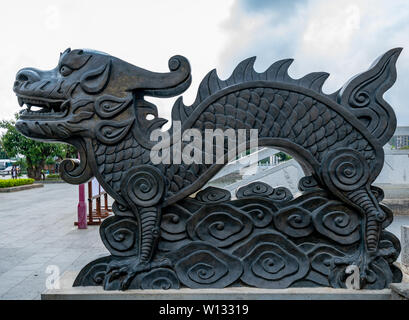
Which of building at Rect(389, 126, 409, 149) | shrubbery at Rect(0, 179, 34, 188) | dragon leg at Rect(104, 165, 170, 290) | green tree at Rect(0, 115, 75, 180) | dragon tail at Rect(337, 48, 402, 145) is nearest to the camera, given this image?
dragon leg at Rect(104, 165, 170, 290)

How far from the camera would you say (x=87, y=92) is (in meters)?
2.99

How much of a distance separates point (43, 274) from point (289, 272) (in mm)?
2901

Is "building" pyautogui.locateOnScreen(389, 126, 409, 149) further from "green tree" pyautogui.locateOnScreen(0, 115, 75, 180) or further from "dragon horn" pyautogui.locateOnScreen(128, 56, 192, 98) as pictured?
"green tree" pyautogui.locateOnScreen(0, 115, 75, 180)

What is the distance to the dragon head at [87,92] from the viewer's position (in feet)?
9.76

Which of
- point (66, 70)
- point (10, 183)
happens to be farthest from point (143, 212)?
point (10, 183)

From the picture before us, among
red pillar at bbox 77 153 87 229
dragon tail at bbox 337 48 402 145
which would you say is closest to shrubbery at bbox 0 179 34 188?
red pillar at bbox 77 153 87 229

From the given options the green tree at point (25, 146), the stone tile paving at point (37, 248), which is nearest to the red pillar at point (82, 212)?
the stone tile paving at point (37, 248)

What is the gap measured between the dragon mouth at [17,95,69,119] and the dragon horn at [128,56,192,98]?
2.02 feet

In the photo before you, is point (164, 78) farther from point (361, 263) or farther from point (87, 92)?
point (361, 263)

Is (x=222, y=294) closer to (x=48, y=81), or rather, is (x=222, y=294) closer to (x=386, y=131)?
(x=386, y=131)

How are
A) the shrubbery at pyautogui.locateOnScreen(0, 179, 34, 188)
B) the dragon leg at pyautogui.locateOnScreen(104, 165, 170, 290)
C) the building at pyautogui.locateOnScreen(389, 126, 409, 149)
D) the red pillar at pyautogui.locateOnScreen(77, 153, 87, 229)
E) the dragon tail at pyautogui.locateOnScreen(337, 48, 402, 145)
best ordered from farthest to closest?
the shrubbery at pyautogui.locateOnScreen(0, 179, 34, 188) → the building at pyautogui.locateOnScreen(389, 126, 409, 149) → the red pillar at pyautogui.locateOnScreen(77, 153, 87, 229) → the dragon tail at pyautogui.locateOnScreen(337, 48, 402, 145) → the dragon leg at pyautogui.locateOnScreen(104, 165, 170, 290)

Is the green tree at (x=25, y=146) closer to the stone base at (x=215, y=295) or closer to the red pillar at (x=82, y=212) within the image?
the red pillar at (x=82, y=212)

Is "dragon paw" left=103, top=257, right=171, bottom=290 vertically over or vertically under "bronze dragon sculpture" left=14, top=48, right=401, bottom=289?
under

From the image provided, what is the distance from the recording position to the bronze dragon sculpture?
291 centimetres
